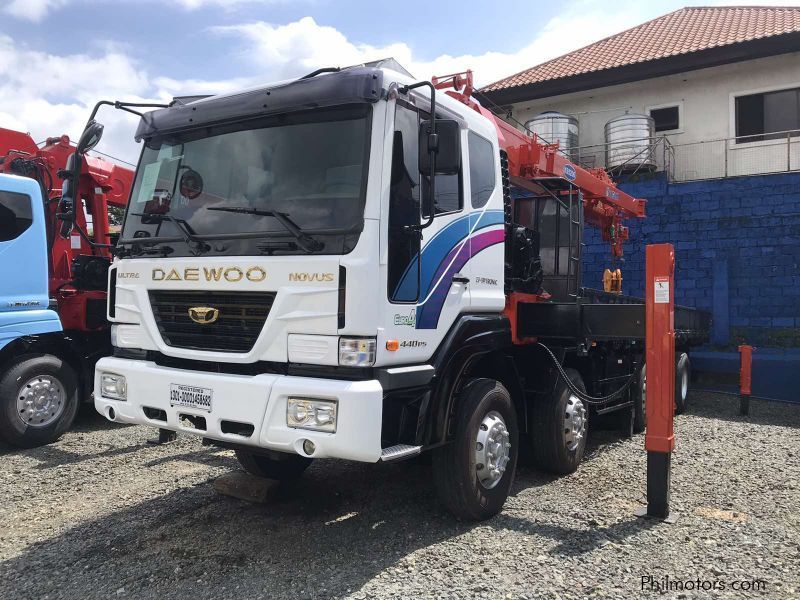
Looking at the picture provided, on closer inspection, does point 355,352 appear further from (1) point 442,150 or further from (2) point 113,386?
(2) point 113,386

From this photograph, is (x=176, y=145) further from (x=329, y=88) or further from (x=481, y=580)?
(x=481, y=580)

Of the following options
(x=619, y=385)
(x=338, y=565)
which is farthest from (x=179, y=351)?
(x=619, y=385)

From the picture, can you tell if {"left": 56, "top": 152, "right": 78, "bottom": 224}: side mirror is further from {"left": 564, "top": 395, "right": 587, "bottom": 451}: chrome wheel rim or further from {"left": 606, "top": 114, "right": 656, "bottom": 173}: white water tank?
{"left": 606, "top": 114, "right": 656, "bottom": 173}: white water tank

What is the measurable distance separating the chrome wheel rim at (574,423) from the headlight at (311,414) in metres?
2.84

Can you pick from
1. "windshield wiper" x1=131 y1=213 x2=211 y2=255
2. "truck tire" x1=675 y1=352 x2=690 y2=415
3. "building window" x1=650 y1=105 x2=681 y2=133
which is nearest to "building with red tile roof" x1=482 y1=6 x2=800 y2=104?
"building window" x1=650 y1=105 x2=681 y2=133

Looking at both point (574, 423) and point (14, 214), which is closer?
point (574, 423)

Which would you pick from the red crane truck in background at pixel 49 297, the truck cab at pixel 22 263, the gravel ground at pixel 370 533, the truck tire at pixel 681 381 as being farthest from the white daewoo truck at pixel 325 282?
the truck tire at pixel 681 381

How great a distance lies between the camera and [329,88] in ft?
11.8

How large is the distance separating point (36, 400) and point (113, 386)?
3151 mm

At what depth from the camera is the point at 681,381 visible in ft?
29.8

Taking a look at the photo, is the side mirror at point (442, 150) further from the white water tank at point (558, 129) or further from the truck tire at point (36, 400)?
the white water tank at point (558, 129)

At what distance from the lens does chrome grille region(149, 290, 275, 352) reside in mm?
3623

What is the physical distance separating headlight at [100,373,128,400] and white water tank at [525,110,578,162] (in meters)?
13.0

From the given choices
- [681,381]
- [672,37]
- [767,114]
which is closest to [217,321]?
[681,381]
